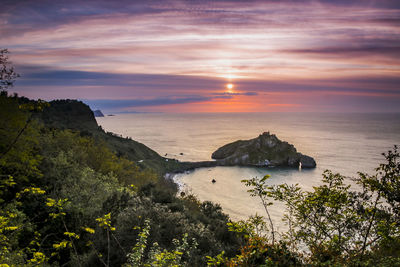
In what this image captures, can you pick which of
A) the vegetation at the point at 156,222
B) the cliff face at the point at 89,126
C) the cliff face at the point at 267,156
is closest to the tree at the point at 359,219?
the vegetation at the point at 156,222

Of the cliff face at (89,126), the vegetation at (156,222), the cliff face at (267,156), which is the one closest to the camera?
the vegetation at (156,222)

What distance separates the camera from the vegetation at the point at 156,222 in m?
7.83

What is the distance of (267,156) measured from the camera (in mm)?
130125

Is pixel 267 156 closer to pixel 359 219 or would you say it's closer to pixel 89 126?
pixel 89 126

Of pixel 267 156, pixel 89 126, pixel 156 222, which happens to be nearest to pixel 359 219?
pixel 156 222

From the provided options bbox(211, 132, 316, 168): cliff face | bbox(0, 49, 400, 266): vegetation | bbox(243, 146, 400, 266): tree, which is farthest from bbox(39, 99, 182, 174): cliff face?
bbox(243, 146, 400, 266): tree

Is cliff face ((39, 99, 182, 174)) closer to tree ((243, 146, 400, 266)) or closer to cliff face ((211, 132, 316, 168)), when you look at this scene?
cliff face ((211, 132, 316, 168))

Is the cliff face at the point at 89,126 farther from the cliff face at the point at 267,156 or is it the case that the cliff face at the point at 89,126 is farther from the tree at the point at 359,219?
the tree at the point at 359,219

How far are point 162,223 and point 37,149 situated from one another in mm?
18624

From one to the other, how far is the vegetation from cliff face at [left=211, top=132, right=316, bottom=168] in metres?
98.8

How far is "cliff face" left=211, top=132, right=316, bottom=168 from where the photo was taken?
12529cm

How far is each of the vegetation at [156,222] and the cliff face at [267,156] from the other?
98836 millimetres

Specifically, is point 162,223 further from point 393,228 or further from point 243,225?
point 393,228

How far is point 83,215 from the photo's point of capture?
1708 centimetres
